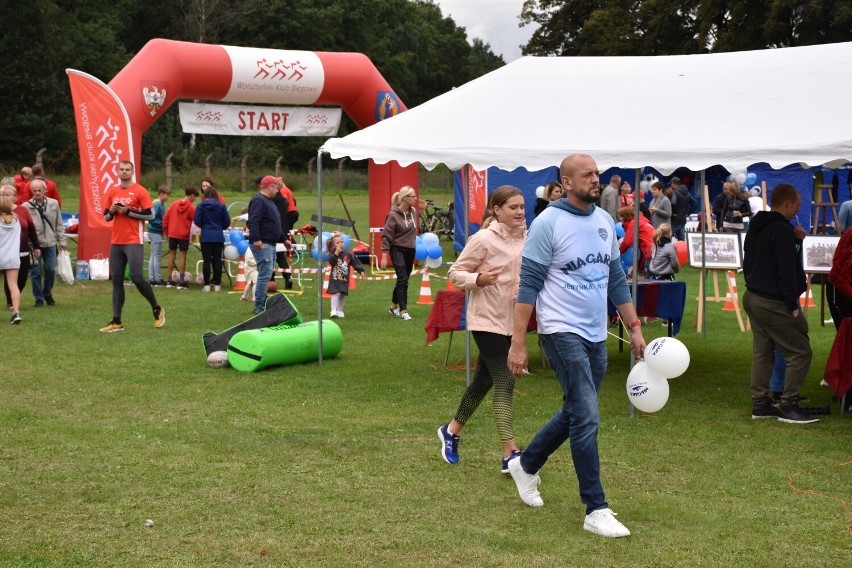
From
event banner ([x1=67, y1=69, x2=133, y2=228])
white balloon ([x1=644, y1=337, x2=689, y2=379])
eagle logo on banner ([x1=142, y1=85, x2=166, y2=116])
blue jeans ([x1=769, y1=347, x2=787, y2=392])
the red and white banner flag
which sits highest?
eagle logo on banner ([x1=142, y1=85, x2=166, y2=116])

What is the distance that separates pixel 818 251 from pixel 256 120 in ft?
41.3

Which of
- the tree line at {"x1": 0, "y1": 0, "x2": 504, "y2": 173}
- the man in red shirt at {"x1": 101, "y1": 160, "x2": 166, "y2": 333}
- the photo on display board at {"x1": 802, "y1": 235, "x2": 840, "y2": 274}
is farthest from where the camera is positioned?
the tree line at {"x1": 0, "y1": 0, "x2": 504, "y2": 173}

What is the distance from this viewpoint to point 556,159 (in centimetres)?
855

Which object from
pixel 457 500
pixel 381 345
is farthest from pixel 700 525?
pixel 381 345

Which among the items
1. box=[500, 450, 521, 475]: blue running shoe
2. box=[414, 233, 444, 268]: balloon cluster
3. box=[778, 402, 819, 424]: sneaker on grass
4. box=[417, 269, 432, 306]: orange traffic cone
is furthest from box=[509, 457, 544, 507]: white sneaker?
box=[414, 233, 444, 268]: balloon cluster

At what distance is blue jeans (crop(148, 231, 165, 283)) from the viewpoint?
59.6ft

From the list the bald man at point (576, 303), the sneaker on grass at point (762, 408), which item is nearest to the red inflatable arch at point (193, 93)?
the sneaker on grass at point (762, 408)

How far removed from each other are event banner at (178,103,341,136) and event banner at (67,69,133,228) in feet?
8.36

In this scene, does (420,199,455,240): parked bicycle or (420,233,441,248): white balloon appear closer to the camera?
(420,233,441,248): white balloon

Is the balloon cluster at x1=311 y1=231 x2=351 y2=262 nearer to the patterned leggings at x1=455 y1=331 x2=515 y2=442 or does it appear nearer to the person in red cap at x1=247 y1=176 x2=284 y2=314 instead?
the person in red cap at x1=247 y1=176 x2=284 y2=314

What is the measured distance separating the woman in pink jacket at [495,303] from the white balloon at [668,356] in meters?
0.91

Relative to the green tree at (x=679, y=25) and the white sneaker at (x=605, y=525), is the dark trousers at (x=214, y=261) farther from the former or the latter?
the green tree at (x=679, y=25)

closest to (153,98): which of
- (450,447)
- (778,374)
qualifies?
(778,374)

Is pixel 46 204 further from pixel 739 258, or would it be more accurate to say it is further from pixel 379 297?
pixel 739 258
